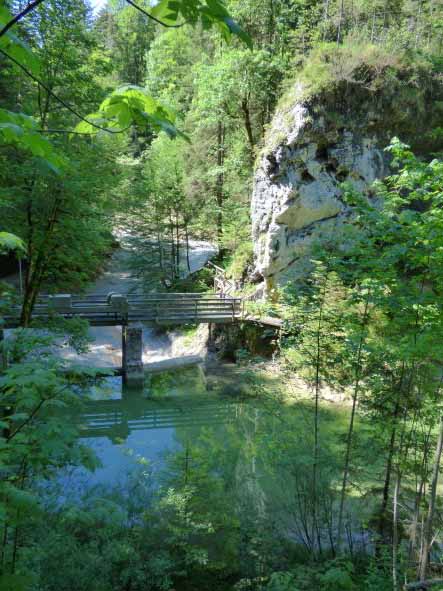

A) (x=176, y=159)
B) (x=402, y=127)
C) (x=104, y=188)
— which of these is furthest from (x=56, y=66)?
(x=176, y=159)

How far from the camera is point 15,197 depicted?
7.76 m

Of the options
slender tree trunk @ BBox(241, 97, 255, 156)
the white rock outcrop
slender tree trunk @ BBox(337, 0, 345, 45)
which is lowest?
the white rock outcrop

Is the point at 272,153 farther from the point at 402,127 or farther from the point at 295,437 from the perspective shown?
the point at 295,437

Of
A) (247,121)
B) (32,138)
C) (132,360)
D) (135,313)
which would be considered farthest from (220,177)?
(32,138)

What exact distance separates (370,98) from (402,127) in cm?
144

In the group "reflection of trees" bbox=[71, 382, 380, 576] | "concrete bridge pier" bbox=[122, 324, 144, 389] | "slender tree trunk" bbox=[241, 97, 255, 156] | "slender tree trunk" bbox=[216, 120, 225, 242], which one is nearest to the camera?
"reflection of trees" bbox=[71, 382, 380, 576]

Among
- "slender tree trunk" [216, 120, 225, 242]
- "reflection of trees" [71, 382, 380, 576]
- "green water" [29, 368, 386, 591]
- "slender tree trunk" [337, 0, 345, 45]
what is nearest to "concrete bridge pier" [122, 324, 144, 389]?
"reflection of trees" [71, 382, 380, 576]

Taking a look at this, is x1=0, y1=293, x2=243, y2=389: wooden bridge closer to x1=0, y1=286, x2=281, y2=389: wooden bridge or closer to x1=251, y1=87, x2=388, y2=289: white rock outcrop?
x1=0, y1=286, x2=281, y2=389: wooden bridge

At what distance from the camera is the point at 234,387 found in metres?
14.0

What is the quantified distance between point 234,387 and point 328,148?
8.18 m

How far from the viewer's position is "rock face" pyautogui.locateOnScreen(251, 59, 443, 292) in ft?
47.2

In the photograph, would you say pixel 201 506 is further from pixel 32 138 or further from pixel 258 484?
pixel 32 138

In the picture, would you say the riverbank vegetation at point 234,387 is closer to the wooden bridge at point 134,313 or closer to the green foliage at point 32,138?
the green foliage at point 32,138

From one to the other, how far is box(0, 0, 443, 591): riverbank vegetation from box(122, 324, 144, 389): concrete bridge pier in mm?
919
